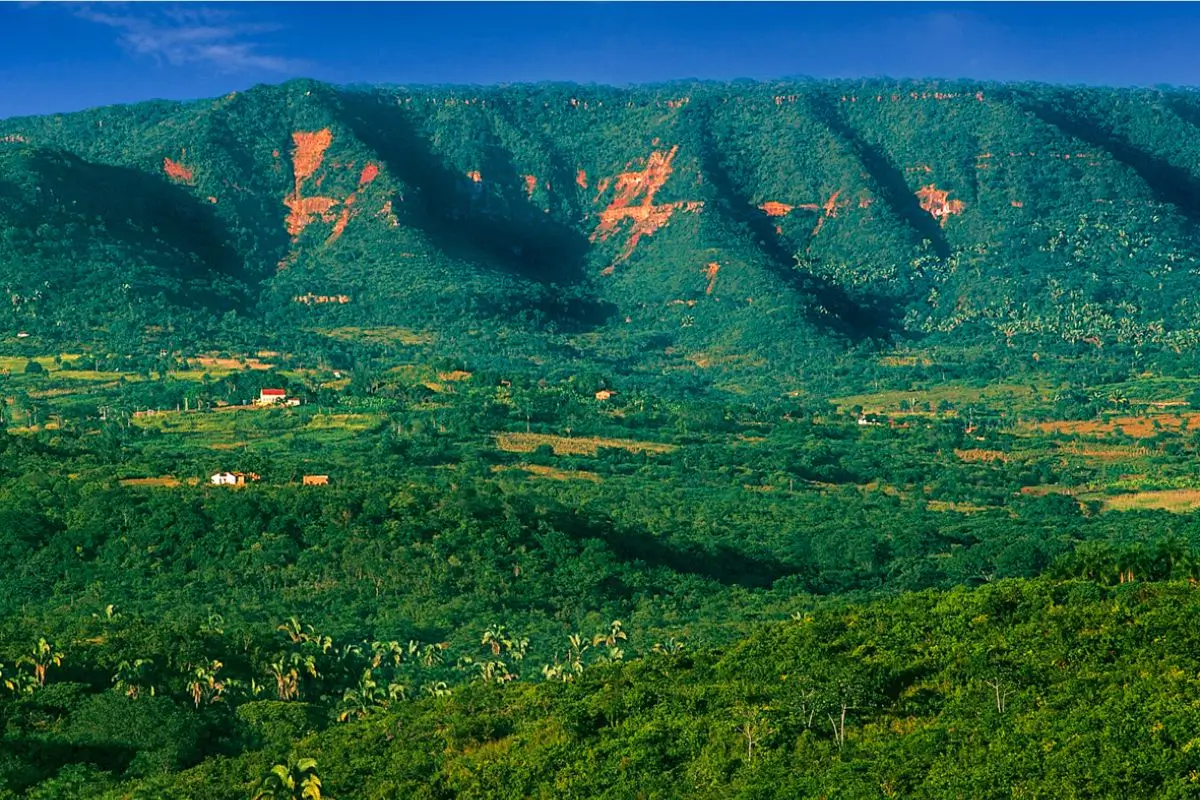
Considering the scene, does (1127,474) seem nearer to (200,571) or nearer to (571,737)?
(200,571)

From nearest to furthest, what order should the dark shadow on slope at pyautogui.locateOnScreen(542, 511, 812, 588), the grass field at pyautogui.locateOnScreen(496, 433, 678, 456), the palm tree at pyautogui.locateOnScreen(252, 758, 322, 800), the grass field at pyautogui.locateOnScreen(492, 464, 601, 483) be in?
1. the palm tree at pyautogui.locateOnScreen(252, 758, 322, 800)
2. the dark shadow on slope at pyautogui.locateOnScreen(542, 511, 812, 588)
3. the grass field at pyautogui.locateOnScreen(492, 464, 601, 483)
4. the grass field at pyautogui.locateOnScreen(496, 433, 678, 456)

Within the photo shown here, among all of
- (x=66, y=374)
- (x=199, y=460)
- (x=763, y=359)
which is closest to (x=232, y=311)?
(x=66, y=374)

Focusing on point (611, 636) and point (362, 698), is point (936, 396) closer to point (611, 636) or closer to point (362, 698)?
point (611, 636)

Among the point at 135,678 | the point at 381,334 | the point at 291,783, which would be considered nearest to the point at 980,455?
the point at 381,334

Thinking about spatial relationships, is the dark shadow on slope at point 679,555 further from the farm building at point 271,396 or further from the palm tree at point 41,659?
the farm building at point 271,396

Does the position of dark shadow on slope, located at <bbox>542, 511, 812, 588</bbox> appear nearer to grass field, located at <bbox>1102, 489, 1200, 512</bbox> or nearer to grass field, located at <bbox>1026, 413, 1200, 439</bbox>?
grass field, located at <bbox>1102, 489, 1200, 512</bbox>

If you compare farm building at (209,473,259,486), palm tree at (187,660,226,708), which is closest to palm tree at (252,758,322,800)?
palm tree at (187,660,226,708)
